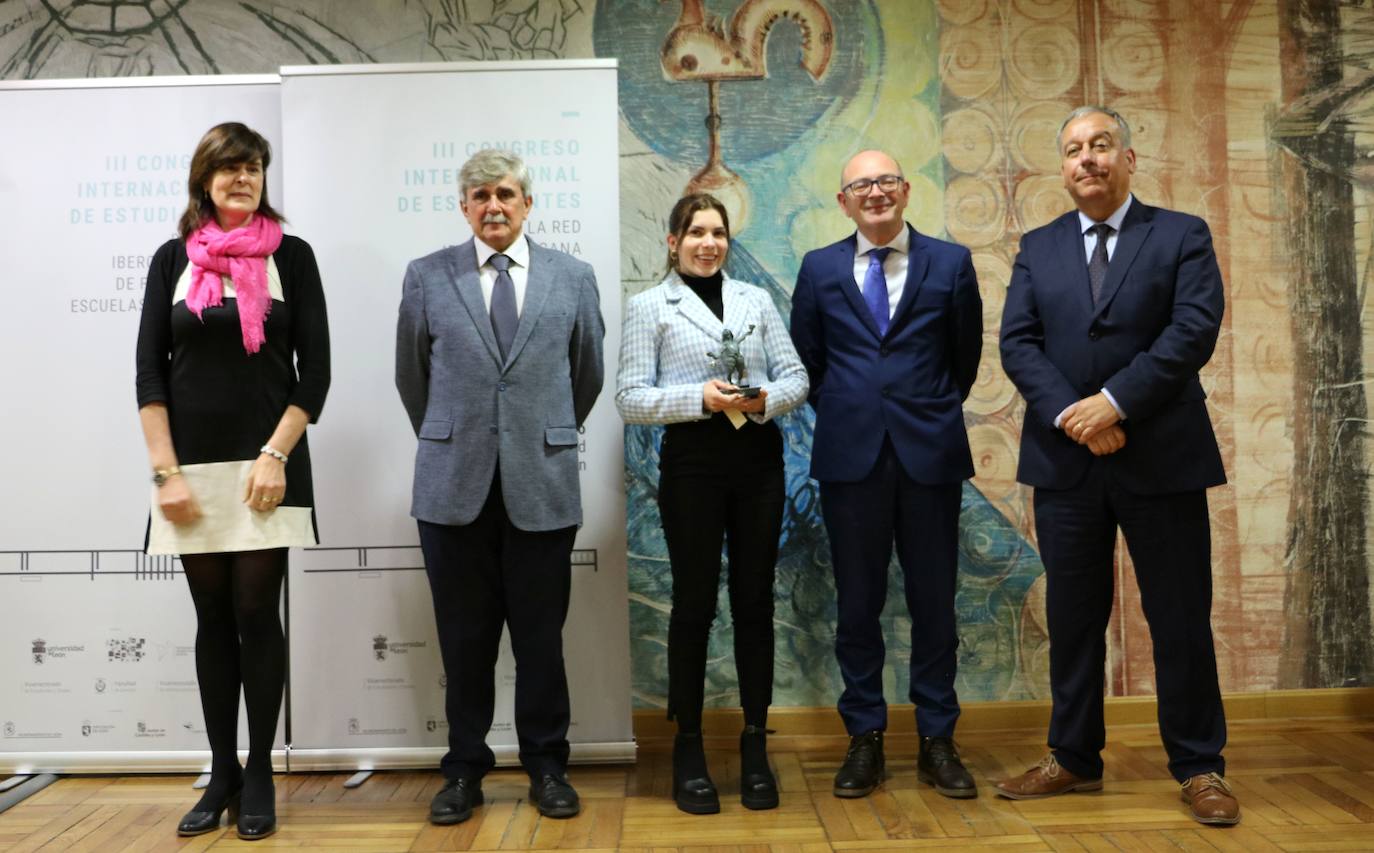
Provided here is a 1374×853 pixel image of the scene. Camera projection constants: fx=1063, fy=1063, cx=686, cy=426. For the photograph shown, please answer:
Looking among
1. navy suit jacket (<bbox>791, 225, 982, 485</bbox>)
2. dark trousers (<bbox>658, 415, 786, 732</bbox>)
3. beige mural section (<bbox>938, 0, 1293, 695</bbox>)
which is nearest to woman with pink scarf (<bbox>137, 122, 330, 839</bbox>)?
dark trousers (<bbox>658, 415, 786, 732</bbox>)

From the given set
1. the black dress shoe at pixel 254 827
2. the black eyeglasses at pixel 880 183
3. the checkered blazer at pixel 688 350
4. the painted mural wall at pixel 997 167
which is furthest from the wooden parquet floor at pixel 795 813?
the black eyeglasses at pixel 880 183

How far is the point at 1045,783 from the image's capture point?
271 centimetres

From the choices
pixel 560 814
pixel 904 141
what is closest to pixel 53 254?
pixel 560 814

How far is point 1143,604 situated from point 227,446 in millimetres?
2290

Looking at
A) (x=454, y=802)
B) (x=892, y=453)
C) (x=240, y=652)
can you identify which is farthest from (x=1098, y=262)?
(x=240, y=652)

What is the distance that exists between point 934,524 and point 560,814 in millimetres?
1205

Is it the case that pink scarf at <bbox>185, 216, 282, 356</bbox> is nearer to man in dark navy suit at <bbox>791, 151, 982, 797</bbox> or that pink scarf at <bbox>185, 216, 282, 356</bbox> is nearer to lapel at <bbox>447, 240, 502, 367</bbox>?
lapel at <bbox>447, 240, 502, 367</bbox>

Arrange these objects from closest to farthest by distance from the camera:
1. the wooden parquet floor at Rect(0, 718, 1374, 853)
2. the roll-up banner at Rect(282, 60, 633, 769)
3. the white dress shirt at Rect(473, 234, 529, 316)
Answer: the wooden parquet floor at Rect(0, 718, 1374, 853) < the white dress shirt at Rect(473, 234, 529, 316) < the roll-up banner at Rect(282, 60, 633, 769)

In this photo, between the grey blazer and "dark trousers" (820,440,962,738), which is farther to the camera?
"dark trousers" (820,440,962,738)

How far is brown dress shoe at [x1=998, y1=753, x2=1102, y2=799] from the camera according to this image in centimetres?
270

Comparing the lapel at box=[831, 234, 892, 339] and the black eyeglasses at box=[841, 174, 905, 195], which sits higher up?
the black eyeglasses at box=[841, 174, 905, 195]

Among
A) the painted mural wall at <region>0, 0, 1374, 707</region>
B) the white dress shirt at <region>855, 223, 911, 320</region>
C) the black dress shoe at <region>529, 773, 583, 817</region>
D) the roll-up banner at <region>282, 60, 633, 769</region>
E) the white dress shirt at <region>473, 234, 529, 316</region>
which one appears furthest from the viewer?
the painted mural wall at <region>0, 0, 1374, 707</region>

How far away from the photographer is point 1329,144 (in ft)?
11.5

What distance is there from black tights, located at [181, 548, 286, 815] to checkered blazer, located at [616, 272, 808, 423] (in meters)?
0.99
